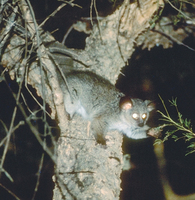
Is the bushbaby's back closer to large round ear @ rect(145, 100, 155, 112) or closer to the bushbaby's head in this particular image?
the bushbaby's head

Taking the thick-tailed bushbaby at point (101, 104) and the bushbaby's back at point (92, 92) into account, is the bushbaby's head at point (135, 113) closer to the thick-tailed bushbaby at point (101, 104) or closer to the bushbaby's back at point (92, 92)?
the thick-tailed bushbaby at point (101, 104)

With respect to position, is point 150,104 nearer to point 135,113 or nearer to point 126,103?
point 135,113

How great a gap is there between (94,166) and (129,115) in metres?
2.20

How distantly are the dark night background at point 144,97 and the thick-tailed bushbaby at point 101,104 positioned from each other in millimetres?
2014

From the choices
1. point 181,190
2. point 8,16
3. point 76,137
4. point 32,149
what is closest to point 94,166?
point 76,137

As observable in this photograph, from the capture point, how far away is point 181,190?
21.0 feet

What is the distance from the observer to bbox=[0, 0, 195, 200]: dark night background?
22.2 feet

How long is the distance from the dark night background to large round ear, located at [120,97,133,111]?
2188 mm

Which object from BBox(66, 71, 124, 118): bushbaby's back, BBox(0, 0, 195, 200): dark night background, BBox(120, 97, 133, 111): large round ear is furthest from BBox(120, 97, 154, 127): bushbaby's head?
BBox(0, 0, 195, 200): dark night background

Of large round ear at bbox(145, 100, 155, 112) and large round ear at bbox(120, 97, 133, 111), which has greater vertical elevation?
large round ear at bbox(145, 100, 155, 112)

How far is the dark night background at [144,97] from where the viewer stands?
6781 mm

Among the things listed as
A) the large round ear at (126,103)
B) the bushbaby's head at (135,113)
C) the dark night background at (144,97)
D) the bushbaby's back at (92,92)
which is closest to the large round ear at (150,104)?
the bushbaby's head at (135,113)

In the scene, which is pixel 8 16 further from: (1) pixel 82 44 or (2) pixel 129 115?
(1) pixel 82 44

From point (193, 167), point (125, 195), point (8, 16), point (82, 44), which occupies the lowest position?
point (125, 195)
